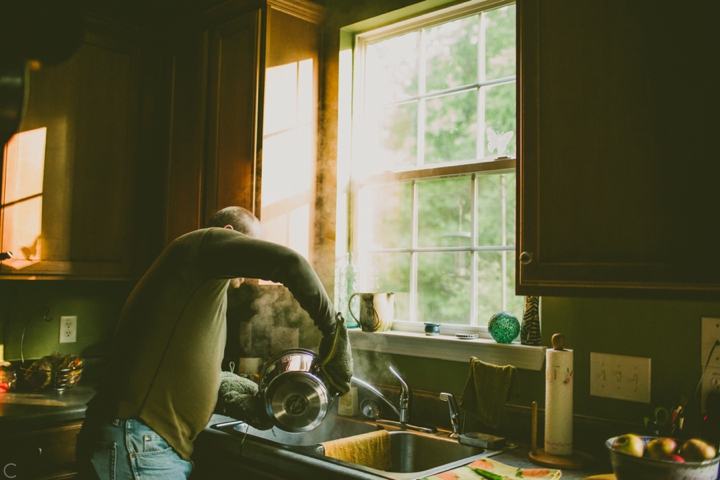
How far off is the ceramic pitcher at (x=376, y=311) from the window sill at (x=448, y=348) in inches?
1.2

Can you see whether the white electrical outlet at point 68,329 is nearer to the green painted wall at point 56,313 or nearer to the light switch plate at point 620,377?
the green painted wall at point 56,313

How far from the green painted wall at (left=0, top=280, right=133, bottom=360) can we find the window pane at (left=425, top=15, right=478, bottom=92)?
1923 millimetres

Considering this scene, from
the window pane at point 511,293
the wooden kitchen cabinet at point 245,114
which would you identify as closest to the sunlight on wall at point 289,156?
the wooden kitchen cabinet at point 245,114

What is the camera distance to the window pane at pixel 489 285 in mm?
2211

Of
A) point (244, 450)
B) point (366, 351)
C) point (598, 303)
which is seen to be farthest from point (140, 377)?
point (598, 303)

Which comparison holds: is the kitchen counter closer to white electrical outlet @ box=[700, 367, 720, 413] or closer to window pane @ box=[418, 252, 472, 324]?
white electrical outlet @ box=[700, 367, 720, 413]

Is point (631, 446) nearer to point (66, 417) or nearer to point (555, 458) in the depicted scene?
point (555, 458)

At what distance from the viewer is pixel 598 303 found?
6.05 ft

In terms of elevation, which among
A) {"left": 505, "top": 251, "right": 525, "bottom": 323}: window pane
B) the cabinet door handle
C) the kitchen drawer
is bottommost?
the kitchen drawer

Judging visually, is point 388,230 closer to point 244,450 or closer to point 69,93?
point 244,450

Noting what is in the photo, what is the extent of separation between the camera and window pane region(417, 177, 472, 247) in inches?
91.7

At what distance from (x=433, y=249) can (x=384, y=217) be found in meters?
0.31

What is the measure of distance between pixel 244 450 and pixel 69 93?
5.89 feet

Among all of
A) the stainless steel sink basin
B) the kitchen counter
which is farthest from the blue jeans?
the stainless steel sink basin
